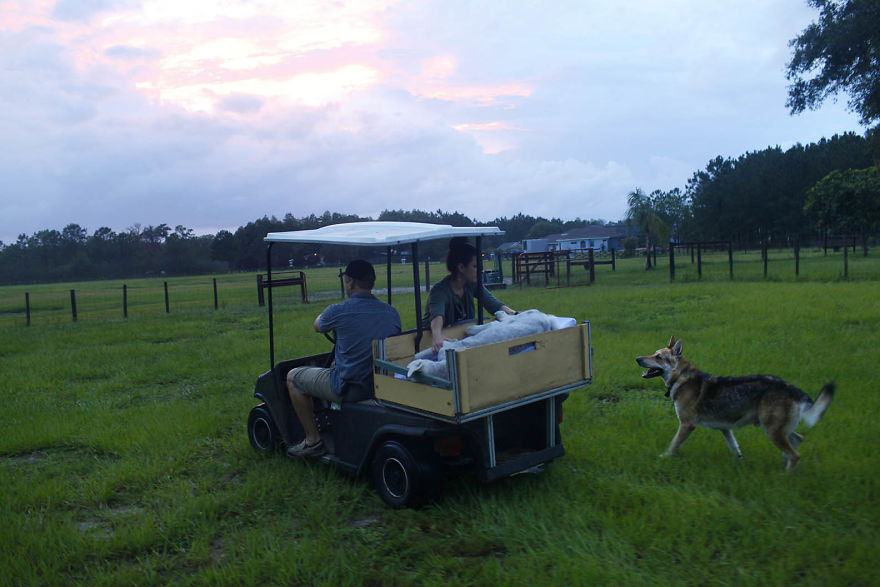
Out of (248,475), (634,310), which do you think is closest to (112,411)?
(248,475)

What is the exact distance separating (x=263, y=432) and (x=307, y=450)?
0.81 m

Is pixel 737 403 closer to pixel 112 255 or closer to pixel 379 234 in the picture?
pixel 379 234

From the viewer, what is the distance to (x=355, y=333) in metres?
4.99

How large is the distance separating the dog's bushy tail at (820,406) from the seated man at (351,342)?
3.10 meters

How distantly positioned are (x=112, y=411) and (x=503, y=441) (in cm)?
532

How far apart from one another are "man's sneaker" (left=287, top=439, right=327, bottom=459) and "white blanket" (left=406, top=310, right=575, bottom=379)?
4.49 feet

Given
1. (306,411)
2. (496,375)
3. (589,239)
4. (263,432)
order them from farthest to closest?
(589,239) → (263,432) → (306,411) → (496,375)

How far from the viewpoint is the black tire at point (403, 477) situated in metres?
4.33

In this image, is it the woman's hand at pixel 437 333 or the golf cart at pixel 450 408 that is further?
the woman's hand at pixel 437 333

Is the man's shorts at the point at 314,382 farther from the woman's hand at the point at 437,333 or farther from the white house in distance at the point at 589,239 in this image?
the white house in distance at the point at 589,239

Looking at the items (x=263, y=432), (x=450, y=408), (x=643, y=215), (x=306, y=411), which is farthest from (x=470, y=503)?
(x=643, y=215)

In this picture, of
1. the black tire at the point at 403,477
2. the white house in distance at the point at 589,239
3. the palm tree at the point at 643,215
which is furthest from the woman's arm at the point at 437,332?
the white house in distance at the point at 589,239

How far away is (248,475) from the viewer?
5270mm

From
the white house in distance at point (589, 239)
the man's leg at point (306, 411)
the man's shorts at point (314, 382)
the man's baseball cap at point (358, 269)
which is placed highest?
the white house in distance at point (589, 239)
